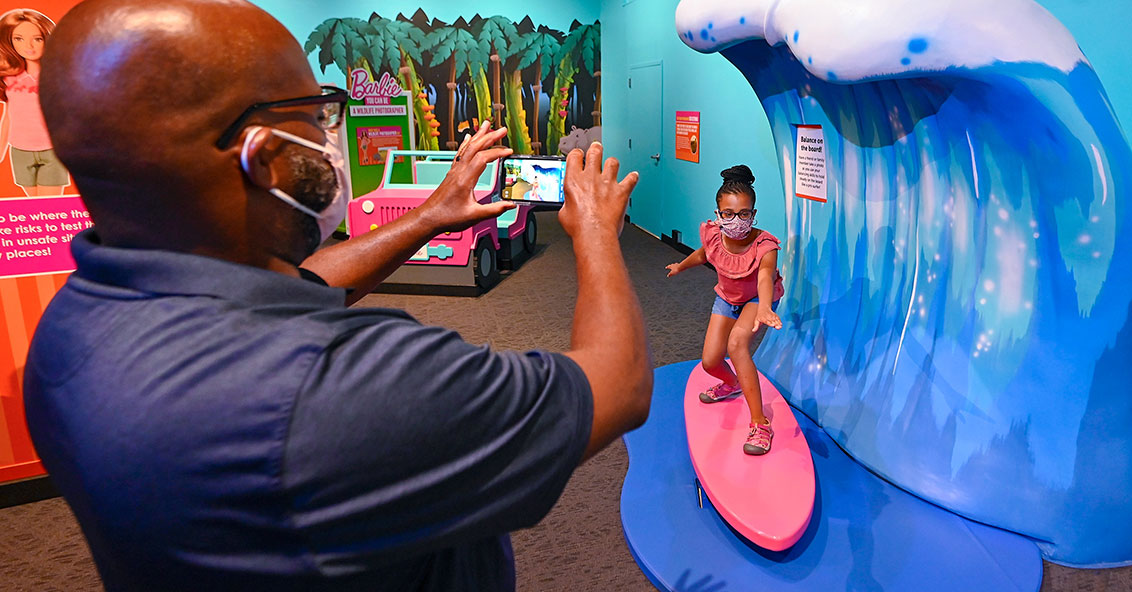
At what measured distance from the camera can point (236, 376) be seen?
21.5 inches

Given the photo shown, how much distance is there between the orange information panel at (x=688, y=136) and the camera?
5.65 m

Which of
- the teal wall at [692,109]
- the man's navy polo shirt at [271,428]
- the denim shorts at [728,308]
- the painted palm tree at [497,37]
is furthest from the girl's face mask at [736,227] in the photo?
the painted palm tree at [497,37]

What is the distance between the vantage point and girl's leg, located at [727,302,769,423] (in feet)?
8.22

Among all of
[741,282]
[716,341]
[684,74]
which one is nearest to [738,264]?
[741,282]

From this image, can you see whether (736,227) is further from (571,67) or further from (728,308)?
(571,67)

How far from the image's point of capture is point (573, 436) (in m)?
0.63

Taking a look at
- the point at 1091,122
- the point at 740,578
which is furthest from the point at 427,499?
the point at 1091,122

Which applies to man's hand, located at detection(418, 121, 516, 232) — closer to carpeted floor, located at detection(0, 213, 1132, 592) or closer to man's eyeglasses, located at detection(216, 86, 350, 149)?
man's eyeglasses, located at detection(216, 86, 350, 149)

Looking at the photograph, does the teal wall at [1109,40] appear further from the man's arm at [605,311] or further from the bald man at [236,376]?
the bald man at [236,376]

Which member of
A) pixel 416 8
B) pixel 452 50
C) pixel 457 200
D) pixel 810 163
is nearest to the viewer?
pixel 457 200

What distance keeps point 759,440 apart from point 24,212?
257 cm

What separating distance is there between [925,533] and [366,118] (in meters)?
6.07

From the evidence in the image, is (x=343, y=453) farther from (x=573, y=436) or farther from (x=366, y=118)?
(x=366, y=118)

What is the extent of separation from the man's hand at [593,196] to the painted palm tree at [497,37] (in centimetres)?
768
